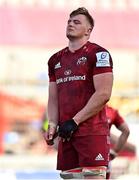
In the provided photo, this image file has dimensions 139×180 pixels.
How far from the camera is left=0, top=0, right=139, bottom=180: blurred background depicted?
14367 millimetres

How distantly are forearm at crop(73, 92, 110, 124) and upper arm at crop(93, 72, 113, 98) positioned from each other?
0.02 m

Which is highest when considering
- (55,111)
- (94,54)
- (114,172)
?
(94,54)

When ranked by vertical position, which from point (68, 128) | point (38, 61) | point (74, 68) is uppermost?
point (38, 61)

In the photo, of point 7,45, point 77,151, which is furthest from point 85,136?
point 7,45

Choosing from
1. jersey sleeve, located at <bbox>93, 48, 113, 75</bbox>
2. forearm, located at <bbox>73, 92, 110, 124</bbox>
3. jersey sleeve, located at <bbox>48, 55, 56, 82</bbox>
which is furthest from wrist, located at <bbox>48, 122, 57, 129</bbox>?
jersey sleeve, located at <bbox>93, 48, 113, 75</bbox>

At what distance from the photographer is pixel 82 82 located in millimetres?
4531

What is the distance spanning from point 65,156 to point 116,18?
63.1 ft

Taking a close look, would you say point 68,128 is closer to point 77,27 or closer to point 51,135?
point 51,135

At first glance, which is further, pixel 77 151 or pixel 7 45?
pixel 7 45

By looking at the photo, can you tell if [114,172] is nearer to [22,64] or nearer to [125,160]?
[125,160]

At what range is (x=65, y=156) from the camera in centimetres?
459

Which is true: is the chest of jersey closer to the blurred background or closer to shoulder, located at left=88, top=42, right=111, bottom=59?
shoulder, located at left=88, top=42, right=111, bottom=59

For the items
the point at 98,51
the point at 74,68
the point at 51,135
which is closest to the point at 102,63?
the point at 98,51

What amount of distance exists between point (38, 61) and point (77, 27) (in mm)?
16668
